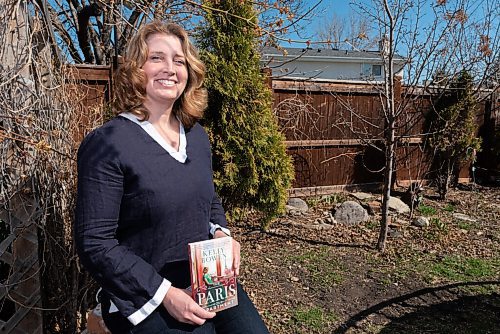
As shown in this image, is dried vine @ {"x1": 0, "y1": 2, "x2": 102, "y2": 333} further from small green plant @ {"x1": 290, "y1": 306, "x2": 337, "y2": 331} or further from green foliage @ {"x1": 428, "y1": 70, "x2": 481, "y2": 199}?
green foliage @ {"x1": 428, "y1": 70, "x2": 481, "y2": 199}

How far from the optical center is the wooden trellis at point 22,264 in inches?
91.7

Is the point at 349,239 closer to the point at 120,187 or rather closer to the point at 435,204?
the point at 435,204

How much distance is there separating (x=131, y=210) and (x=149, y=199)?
73 mm

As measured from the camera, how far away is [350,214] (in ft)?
19.2

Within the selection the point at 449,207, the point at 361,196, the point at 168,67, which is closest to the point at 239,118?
the point at 168,67

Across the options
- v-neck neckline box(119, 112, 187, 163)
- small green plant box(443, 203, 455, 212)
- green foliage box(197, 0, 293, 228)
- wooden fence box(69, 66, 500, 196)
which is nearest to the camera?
v-neck neckline box(119, 112, 187, 163)

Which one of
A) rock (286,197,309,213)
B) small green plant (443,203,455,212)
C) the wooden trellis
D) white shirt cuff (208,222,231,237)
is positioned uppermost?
white shirt cuff (208,222,231,237)

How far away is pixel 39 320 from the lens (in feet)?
8.08

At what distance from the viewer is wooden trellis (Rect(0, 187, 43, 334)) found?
2.33 m

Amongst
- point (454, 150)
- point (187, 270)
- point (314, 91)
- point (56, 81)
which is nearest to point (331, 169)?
point (314, 91)

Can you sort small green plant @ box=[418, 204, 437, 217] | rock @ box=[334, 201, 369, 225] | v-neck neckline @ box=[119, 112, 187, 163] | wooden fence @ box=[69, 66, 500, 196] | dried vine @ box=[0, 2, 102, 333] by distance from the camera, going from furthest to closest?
wooden fence @ box=[69, 66, 500, 196]
small green plant @ box=[418, 204, 437, 217]
rock @ box=[334, 201, 369, 225]
dried vine @ box=[0, 2, 102, 333]
v-neck neckline @ box=[119, 112, 187, 163]

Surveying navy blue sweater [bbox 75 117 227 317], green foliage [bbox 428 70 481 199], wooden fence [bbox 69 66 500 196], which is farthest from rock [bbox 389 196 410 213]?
navy blue sweater [bbox 75 117 227 317]

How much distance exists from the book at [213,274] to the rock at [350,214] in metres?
4.38

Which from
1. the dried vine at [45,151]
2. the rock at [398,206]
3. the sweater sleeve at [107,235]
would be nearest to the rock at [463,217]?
the rock at [398,206]
